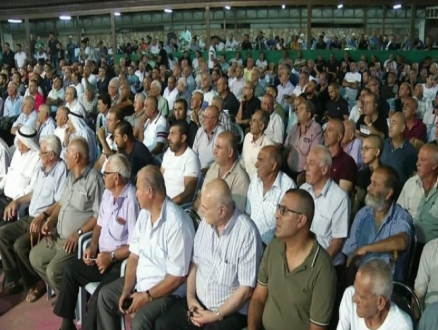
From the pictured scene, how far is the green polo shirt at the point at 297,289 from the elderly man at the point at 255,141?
222cm

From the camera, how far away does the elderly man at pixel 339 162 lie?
4.09m

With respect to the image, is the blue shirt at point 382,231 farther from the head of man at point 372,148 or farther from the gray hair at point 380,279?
the head of man at point 372,148

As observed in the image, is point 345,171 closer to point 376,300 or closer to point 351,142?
point 351,142

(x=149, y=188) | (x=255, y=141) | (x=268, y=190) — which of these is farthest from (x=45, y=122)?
(x=268, y=190)

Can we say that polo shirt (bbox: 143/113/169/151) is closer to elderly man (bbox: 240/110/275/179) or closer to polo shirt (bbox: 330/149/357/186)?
elderly man (bbox: 240/110/275/179)

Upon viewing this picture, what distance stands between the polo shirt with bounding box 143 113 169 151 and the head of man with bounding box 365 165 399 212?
3.06 meters

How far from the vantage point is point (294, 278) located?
8.48ft

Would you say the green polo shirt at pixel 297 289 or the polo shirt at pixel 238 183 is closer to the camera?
the green polo shirt at pixel 297 289

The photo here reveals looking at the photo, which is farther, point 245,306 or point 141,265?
point 141,265

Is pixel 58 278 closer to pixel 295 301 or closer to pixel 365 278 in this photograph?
pixel 295 301

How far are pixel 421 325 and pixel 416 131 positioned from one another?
358 cm

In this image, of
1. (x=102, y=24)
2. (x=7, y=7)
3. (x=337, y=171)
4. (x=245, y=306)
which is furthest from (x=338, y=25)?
(x=245, y=306)

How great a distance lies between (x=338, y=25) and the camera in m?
24.8

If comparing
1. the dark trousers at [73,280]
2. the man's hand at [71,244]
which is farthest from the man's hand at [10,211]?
the dark trousers at [73,280]
